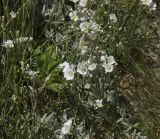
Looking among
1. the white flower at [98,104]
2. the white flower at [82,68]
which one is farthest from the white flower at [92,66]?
the white flower at [98,104]

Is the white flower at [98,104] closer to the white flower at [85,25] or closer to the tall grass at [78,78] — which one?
the tall grass at [78,78]

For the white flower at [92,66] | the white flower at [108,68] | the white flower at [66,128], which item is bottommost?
the white flower at [66,128]

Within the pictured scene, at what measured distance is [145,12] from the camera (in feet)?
9.71

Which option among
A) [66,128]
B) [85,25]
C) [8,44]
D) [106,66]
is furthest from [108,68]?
[8,44]

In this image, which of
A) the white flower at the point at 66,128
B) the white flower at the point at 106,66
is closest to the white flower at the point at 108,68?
the white flower at the point at 106,66

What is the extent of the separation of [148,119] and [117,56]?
465 mm

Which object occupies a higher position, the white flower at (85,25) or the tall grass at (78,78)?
the white flower at (85,25)

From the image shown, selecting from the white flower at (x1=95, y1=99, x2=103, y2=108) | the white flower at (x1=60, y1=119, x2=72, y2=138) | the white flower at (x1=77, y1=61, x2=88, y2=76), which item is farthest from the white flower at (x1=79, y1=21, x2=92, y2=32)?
the white flower at (x1=60, y1=119, x2=72, y2=138)

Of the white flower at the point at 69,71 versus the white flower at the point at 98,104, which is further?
the white flower at the point at 98,104

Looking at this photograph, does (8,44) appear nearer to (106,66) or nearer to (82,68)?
(82,68)

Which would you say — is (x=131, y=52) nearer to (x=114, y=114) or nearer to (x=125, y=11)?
(x=125, y=11)

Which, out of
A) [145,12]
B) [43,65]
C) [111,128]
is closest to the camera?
[111,128]

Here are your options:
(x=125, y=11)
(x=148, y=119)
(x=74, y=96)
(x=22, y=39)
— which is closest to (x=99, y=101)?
(x=74, y=96)

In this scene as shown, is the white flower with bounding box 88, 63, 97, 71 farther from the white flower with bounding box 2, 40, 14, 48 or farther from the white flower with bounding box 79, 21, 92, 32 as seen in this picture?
the white flower with bounding box 2, 40, 14, 48
